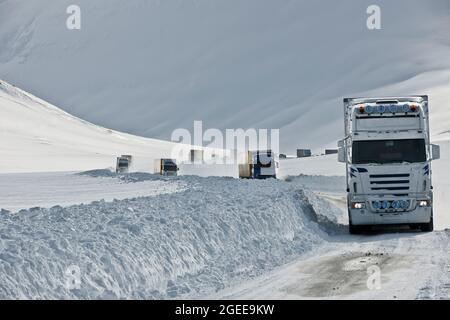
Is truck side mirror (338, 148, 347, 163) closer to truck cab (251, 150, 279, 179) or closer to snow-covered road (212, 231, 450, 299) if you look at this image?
snow-covered road (212, 231, 450, 299)

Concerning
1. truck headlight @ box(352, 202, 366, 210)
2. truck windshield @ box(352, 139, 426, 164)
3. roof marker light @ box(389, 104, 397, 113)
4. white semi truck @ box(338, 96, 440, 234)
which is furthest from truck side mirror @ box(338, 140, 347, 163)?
roof marker light @ box(389, 104, 397, 113)

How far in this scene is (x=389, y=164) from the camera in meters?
22.1

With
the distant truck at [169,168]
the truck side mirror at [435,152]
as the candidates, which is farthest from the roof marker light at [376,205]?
the distant truck at [169,168]

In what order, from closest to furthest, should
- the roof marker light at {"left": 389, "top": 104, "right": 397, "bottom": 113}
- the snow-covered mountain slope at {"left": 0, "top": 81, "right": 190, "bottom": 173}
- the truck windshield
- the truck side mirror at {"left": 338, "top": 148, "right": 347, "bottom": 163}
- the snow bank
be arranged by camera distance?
1. the snow bank
2. the truck windshield
3. the roof marker light at {"left": 389, "top": 104, "right": 397, "bottom": 113}
4. the truck side mirror at {"left": 338, "top": 148, "right": 347, "bottom": 163}
5. the snow-covered mountain slope at {"left": 0, "top": 81, "right": 190, "bottom": 173}

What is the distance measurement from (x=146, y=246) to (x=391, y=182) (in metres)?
9.95

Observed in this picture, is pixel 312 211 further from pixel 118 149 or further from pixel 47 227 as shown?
pixel 118 149

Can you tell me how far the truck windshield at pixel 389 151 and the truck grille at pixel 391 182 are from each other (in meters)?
0.47

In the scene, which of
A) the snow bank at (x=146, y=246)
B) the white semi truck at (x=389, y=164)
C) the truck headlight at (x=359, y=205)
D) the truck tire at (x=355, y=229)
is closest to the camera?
the snow bank at (x=146, y=246)

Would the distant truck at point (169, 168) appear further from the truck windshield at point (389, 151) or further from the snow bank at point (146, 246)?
the truck windshield at point (389, 151)

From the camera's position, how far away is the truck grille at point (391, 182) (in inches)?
866

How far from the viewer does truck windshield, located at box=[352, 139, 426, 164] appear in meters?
22.3

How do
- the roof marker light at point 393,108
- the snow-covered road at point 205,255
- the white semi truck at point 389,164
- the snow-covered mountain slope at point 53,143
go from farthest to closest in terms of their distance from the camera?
the snow-covered mountain slope at point 53,143 → the roof marker light at point 393,108 → the white semi truck at point 389,164 → the snow-covered road at point 205,255

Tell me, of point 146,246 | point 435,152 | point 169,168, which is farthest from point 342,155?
point 169,168
